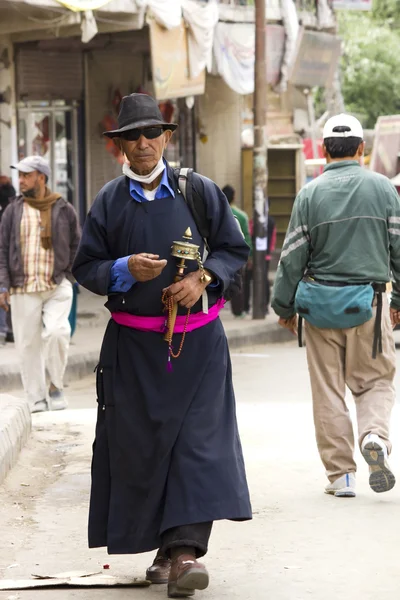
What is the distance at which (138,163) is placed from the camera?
5.10m

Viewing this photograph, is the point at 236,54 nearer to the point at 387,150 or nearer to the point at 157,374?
the point at 387,150

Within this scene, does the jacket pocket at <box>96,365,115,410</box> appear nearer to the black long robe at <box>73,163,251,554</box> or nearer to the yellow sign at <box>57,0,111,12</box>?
the black long robe at <box>73,163,251,554</box>

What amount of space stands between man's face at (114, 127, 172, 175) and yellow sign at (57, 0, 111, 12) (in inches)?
378

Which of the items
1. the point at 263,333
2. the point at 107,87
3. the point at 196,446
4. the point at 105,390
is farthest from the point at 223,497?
the point at 107,87

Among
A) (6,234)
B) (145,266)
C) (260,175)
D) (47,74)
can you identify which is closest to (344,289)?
(145,266)

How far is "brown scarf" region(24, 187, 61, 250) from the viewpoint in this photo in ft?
33.0

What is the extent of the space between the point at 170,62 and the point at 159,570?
1322 centimetres

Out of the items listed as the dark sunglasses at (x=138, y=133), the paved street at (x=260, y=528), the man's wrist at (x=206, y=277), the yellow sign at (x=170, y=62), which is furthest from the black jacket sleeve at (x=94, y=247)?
the yellow sign at (x=170, y=62)

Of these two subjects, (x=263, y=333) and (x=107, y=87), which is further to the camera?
(x=107, y=87)

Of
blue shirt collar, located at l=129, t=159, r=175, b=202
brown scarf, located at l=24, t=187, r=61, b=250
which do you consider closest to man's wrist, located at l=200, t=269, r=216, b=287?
blue shirt collar, located at l=129, t=159, r=175, b=202

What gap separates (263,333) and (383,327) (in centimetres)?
1036

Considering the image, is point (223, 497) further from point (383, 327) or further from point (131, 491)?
point (383, 327)

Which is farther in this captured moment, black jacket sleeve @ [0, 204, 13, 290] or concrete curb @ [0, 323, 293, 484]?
black jacket sleeve @ [0, 204, 13, 290]

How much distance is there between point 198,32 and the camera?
18.5 metres
